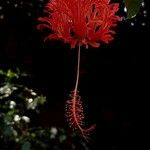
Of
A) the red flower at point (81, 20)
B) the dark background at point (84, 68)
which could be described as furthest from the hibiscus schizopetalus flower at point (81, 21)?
the dark background at point (84, 68)

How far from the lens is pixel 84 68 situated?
5.07 m

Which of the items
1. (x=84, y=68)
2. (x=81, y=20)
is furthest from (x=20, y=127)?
(x=81, y=20)

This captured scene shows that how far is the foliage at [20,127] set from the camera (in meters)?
3.45

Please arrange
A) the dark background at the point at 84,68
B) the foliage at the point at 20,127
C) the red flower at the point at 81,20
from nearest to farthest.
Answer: the red flower at the point at 81,20 < the foliage at the point at 20,127 < the dark background at the point at 84,68

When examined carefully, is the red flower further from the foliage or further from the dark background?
the dark background

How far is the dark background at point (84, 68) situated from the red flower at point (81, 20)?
3513 millimetres

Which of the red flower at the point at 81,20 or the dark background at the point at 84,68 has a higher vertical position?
the red flower at the point at 81,20

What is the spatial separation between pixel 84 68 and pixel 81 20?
12.3 ft

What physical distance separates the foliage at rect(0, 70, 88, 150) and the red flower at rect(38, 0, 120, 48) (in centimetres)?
205

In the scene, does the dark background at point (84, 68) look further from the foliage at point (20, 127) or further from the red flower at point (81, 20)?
the red flower at point (81, 20)

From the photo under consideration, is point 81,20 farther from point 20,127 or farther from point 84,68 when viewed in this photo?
point 84,68

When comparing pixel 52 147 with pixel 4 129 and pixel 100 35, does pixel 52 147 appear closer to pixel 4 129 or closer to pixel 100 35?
pixel 4 129

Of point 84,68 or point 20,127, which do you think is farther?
point 84,68

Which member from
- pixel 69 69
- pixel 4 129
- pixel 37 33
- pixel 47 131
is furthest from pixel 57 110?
pixel 4 129
